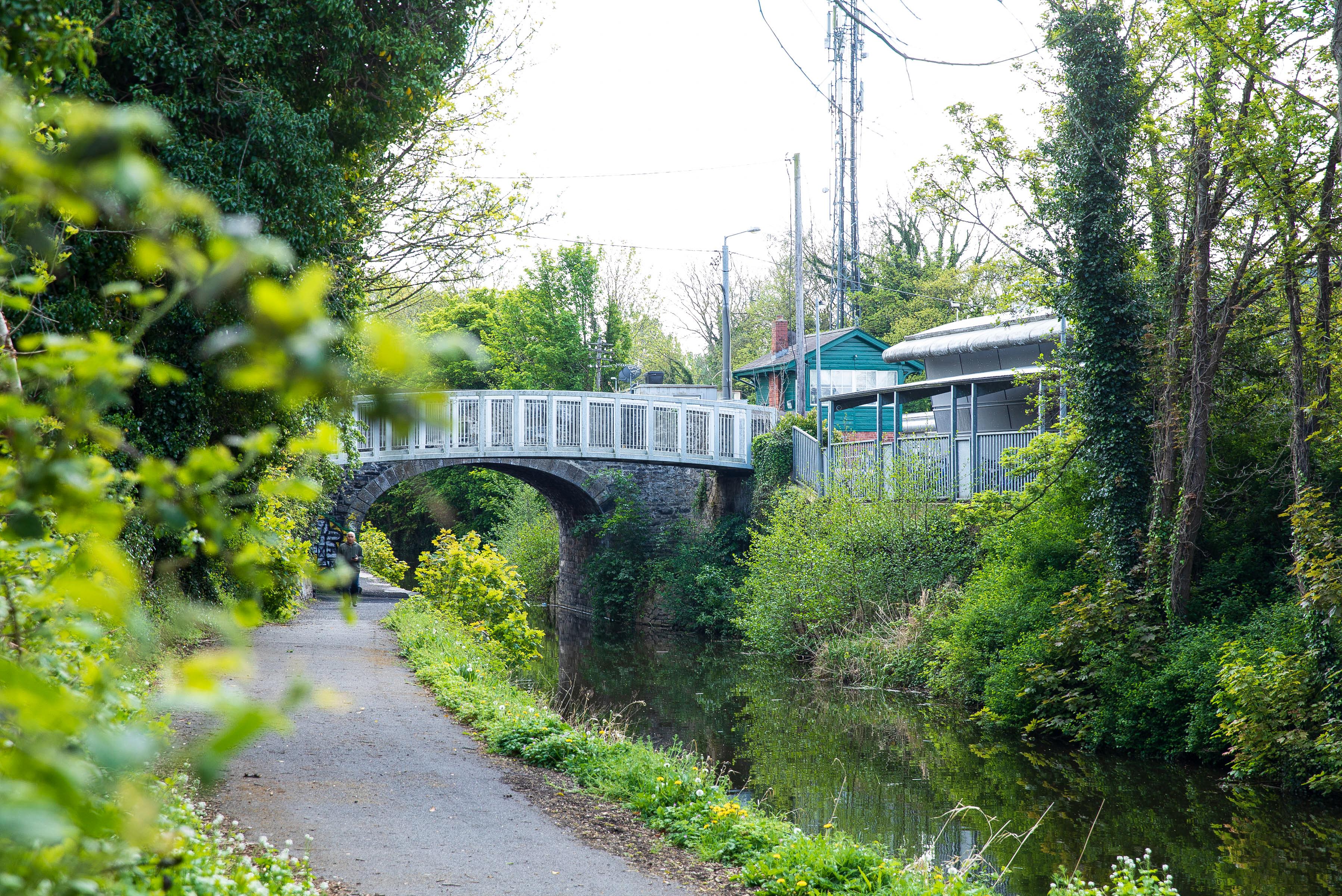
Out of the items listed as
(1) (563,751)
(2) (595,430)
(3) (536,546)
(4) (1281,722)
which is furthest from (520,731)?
(3) (536,546)

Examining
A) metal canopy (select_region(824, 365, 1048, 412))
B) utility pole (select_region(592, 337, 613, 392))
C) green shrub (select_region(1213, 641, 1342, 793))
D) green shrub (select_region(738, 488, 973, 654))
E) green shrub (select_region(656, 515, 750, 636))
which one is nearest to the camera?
green shrub (select_region(1213, 641, 1342, 793))

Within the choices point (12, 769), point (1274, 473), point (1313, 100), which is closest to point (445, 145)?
point (1313, 100)

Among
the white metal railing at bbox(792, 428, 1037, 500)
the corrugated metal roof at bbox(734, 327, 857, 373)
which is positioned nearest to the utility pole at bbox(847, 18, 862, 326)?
the corrugated metal roof at bbox(734, 327, 857, 373)

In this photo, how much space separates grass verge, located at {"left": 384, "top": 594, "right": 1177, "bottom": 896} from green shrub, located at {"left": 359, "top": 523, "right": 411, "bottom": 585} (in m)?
16.2

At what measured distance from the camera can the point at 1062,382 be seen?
550 inches

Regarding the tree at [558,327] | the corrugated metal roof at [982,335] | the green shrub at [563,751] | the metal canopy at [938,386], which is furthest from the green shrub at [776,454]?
the green shrub at [563,751]

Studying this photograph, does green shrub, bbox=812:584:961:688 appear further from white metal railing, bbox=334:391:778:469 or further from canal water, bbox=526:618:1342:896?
white metal railing, bbox=334:391:778:469

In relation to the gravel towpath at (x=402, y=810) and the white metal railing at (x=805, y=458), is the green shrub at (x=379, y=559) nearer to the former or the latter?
the white metal railing at (x=805, y=458)

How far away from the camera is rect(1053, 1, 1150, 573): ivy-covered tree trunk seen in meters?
13.0

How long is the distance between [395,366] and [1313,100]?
11.3 m

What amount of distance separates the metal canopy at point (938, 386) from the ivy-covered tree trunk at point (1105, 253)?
1.92 metres

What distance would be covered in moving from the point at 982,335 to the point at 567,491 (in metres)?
11.4

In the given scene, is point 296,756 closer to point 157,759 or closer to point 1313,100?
point 157,759

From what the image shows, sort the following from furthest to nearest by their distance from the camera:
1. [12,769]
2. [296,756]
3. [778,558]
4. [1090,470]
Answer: [778,558] → [1090,470] → [296,756] → [12,769]
